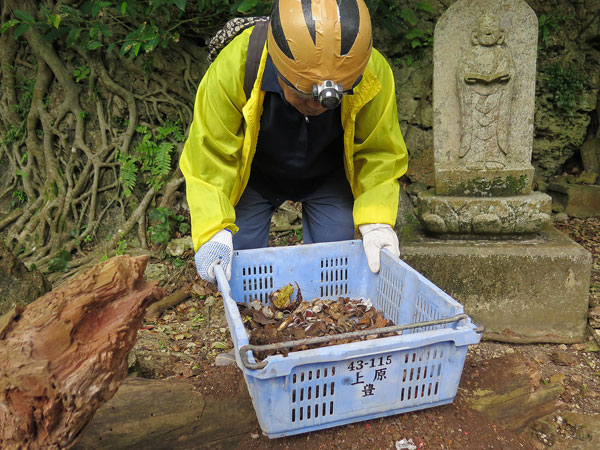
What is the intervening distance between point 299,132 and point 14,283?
71.1 inches

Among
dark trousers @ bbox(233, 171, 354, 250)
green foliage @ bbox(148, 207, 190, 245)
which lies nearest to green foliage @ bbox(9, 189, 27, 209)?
green foliage @ bbox(148, 207, 190, 245)

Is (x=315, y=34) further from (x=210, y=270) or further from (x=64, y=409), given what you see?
(x=64, y=409)

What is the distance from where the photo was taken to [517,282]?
9.36 ft

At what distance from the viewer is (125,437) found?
1450 mm

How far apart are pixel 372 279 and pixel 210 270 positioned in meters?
0.81

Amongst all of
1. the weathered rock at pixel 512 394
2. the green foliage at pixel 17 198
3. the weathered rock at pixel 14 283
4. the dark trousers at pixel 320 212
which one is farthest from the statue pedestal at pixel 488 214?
the green foliage at pixel 17 198

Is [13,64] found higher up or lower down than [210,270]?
higher up

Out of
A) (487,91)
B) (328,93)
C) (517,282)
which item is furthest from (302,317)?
(487,91)

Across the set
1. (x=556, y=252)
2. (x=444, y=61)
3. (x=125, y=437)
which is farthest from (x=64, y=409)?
(x=444, y=61)

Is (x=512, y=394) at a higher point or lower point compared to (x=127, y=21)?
lower

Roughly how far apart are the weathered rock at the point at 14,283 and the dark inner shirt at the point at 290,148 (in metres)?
1.39

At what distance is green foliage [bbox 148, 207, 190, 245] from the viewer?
4.44 m

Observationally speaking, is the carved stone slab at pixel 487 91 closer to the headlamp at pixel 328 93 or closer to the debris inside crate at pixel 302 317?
the debris inside crate at pixel 302 317

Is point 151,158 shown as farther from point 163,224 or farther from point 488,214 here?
point 488,214
